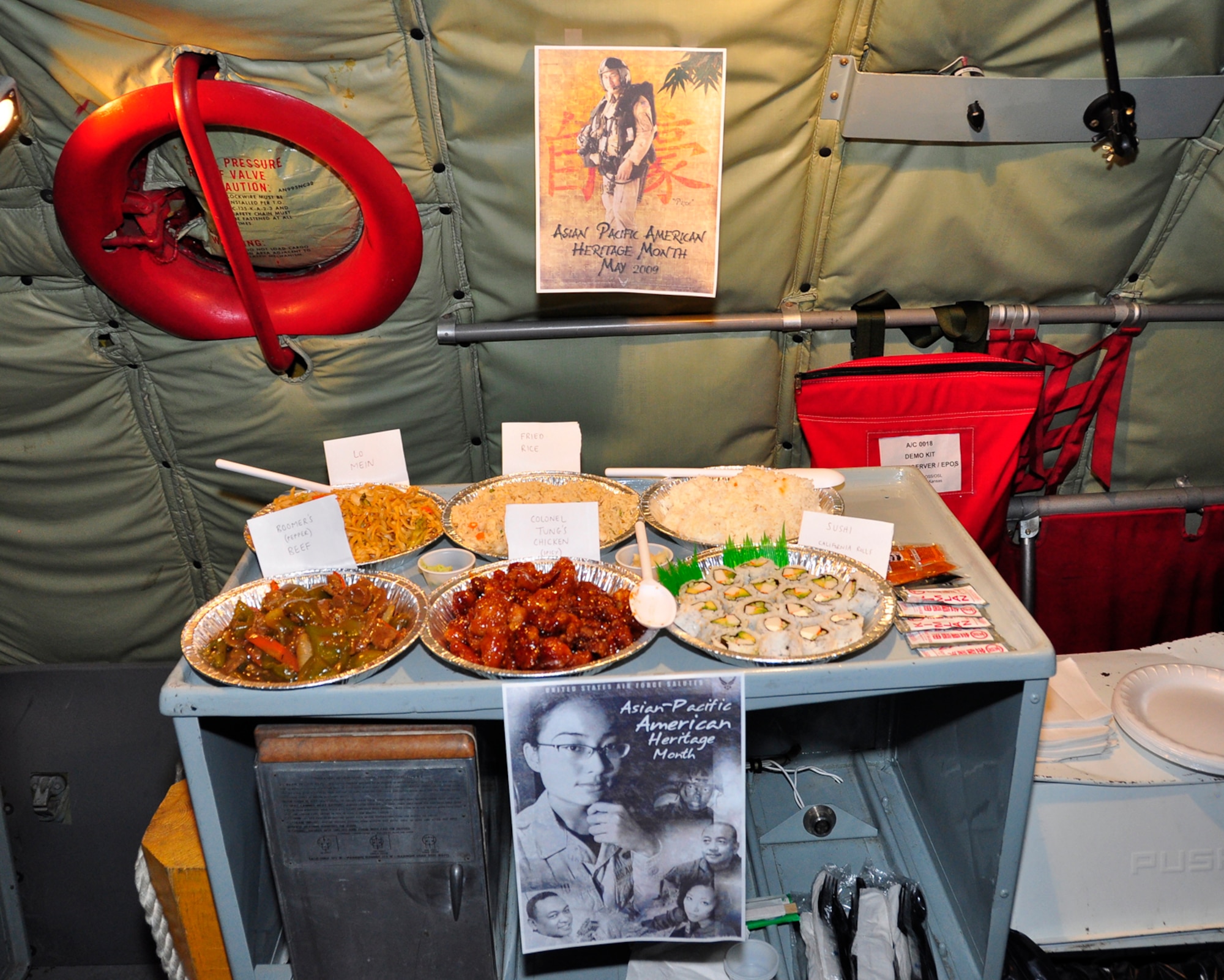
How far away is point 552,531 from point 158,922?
3.89ft

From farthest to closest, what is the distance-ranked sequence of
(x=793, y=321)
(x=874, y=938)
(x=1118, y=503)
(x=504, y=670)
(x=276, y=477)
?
(x=1118, y=503) < (x=793, y=321) < (x=276, y=477) < (x=874, y=938) < (x=504, y=670)

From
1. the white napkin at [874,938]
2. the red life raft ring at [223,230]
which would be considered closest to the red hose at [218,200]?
the red life raft ring at [223,230]

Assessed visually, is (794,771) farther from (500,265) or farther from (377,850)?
(500,265)

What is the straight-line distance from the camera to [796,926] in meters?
→ 1.95

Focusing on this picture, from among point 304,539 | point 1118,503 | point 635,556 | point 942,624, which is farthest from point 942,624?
point 1118,503

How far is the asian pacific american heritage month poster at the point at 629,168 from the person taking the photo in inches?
80.7

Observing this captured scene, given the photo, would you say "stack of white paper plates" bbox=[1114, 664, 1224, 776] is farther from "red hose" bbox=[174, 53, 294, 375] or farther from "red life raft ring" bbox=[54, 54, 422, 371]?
"red hose" bbox=[174, 53, 294, 375]

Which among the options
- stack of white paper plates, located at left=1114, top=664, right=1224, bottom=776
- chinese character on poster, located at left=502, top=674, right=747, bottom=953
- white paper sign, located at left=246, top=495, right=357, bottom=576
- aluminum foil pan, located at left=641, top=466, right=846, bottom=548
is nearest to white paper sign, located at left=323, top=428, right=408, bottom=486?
white paper sign, located at left=246, top=495, right=357, bottom=576

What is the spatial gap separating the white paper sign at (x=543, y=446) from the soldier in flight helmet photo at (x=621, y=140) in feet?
1.70

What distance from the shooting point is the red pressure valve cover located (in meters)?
1.99

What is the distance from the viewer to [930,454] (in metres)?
2.53

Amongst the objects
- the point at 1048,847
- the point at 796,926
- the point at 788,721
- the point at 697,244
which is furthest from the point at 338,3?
the point at 1048,847

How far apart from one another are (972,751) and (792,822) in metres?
0.57

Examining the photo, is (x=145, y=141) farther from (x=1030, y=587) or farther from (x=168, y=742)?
(x=1030, y=587)
